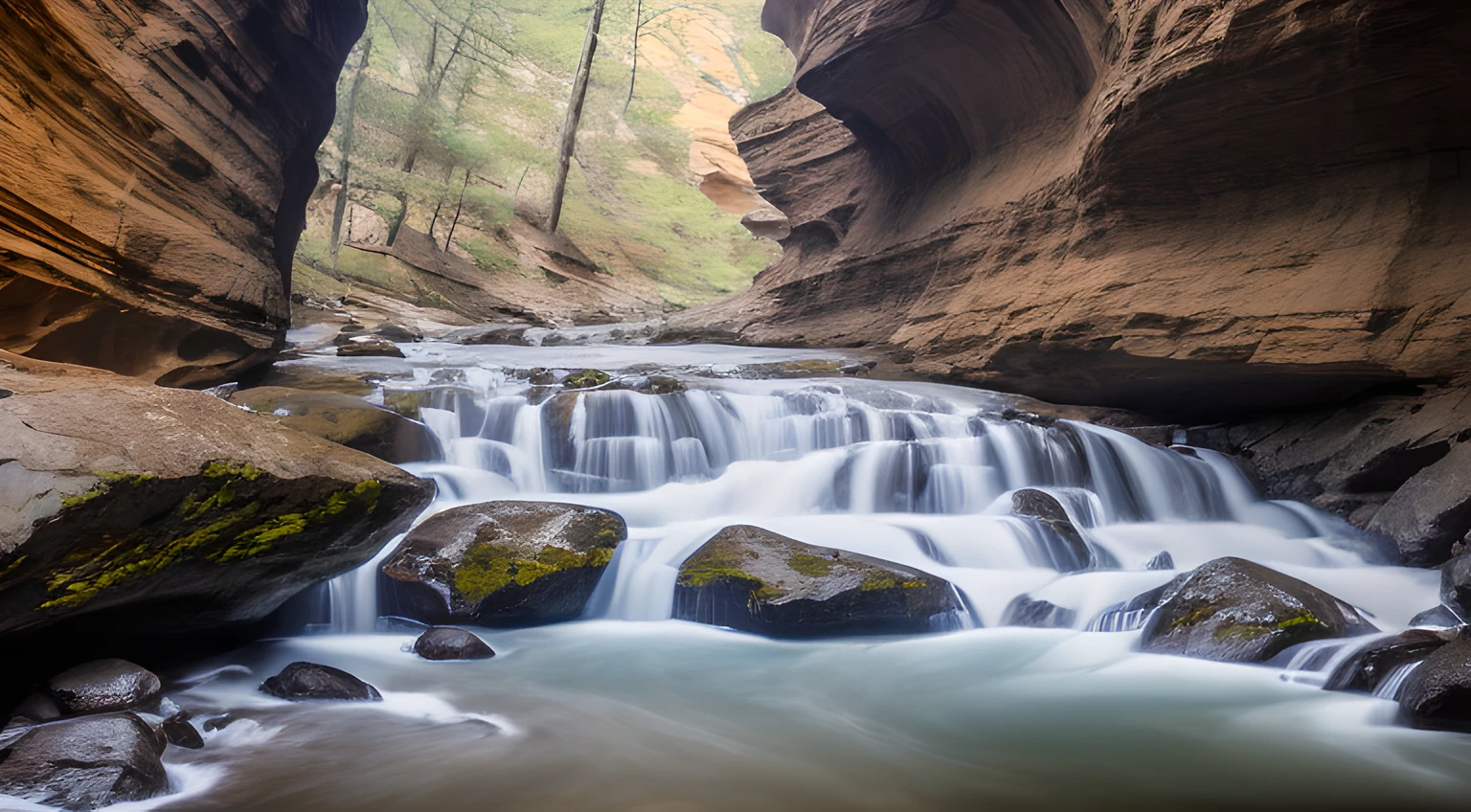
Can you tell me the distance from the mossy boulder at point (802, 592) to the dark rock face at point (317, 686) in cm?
201

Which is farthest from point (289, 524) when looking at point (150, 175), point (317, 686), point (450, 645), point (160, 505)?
point (150, 175)

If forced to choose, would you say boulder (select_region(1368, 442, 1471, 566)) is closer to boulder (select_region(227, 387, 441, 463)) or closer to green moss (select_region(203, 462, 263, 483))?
green moss (select_region(203, 462, 263, 483))

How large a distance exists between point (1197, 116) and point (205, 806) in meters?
8.28

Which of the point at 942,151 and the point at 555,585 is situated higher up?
the point at 942,151

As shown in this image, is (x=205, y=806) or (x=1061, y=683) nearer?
(x=205, y=806)

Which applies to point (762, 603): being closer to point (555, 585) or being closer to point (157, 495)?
point (555, 585)

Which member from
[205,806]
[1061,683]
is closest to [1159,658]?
[1061,683]

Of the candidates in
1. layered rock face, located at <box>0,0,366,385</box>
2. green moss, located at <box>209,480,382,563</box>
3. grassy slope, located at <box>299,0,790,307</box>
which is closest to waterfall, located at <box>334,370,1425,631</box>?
green moss, located at <box>209,480,382,563</box>

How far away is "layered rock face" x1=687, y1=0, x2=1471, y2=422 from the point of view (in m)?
6.27

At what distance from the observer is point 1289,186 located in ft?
24.2

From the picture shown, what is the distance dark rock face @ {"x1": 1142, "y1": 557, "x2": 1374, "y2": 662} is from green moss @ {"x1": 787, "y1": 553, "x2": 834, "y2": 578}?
5.78 feet

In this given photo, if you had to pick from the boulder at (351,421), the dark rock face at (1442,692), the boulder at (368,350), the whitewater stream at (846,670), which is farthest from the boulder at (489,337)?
the dark rock face at (1442,692)

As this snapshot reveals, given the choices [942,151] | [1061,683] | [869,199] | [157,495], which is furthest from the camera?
[869,199]

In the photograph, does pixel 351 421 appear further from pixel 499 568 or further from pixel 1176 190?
pixel 1176 190
